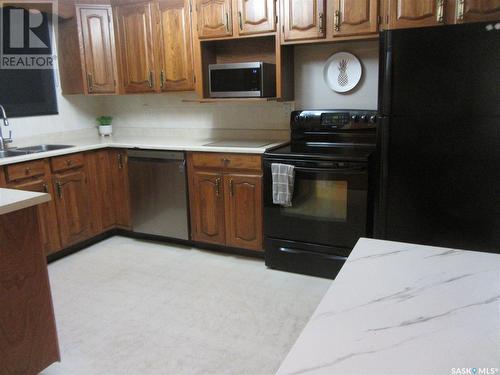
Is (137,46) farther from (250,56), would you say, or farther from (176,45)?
(250,56)

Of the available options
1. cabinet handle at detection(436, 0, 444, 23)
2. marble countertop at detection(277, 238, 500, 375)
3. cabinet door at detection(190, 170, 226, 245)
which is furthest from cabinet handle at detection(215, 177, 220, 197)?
marble countertop at detection(277, 238, 500, 375)

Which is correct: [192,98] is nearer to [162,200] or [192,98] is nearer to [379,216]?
[162,200]

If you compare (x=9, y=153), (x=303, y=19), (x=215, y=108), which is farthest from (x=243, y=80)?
(x=9, y=153)

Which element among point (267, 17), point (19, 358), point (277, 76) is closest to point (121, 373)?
point (19, 358)

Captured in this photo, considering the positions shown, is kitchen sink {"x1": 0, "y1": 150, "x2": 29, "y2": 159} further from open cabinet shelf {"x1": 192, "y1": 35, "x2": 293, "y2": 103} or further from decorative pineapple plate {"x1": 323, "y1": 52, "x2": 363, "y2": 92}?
decorative pineapple plate {"x1": 323, "y1": 52, "x2": 363, "y2": 92}

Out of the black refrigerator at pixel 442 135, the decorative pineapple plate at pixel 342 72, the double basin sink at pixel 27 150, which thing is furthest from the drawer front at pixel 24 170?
the black refrigerator at pixel 442 135

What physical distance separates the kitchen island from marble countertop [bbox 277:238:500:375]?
1.42 metres

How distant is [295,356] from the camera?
2.30 ft

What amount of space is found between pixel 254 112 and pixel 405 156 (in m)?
1.54

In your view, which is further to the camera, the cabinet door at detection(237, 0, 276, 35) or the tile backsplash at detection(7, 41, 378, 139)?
the tile backsplash at detection(7, 41, 378, 139)

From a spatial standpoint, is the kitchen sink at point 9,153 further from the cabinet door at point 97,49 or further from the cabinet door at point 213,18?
the cabinet door at point 213,18

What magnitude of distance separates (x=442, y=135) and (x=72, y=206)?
110 inches

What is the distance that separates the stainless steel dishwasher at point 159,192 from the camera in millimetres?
3461

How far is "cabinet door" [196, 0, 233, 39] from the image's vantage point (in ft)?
10.6
